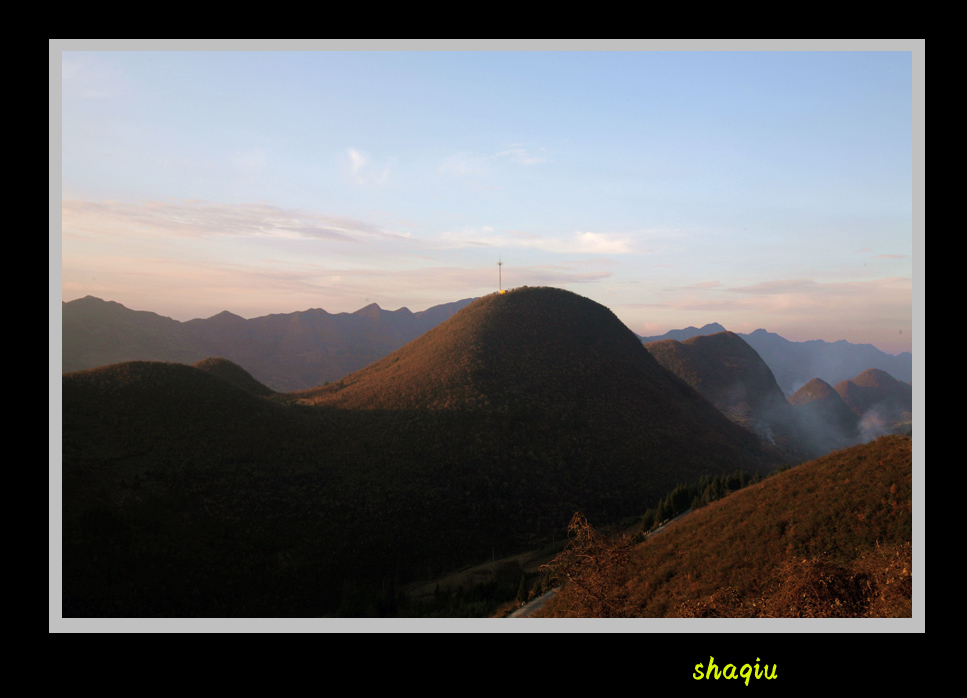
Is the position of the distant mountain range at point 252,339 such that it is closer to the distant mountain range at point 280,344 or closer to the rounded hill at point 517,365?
the distant mountain range at point 280,344

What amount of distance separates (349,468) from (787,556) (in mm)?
26777

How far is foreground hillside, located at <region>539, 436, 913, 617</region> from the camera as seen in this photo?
333 inches

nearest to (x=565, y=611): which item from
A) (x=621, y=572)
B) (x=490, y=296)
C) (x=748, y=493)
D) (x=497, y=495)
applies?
(x=621, y=572)

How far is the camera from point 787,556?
40.4 ft

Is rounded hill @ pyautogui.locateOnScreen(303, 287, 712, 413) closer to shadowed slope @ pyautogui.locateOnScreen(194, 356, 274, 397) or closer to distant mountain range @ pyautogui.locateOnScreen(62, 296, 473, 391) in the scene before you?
shadowed slope @ pyautogui.locateOnScreen(194, 356, 274, 397)

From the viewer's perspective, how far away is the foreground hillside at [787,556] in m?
8.46

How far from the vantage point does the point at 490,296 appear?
7450cm

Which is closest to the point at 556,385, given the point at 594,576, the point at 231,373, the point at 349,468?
the point at 349,468

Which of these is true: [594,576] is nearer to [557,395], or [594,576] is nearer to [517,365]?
[557,395]

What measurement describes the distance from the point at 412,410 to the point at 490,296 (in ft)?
112

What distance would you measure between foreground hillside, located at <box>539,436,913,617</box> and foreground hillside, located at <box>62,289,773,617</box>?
12.4 m

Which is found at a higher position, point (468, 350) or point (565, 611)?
point (468, 350)

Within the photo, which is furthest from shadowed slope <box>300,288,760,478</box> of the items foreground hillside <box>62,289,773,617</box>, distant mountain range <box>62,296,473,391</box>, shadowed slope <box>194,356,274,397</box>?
distant mountain range <box>62,296,473,391</box>

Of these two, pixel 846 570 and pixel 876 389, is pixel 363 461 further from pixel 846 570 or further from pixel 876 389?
pixel 876 389
